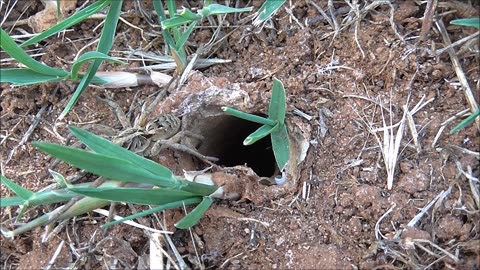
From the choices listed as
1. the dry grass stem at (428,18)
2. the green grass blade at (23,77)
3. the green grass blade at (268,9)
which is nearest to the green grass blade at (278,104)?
the green grass blade at (268,9)

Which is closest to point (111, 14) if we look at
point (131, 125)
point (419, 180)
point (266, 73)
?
point (131, 125)

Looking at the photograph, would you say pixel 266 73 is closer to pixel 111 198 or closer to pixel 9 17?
pixel 111 198

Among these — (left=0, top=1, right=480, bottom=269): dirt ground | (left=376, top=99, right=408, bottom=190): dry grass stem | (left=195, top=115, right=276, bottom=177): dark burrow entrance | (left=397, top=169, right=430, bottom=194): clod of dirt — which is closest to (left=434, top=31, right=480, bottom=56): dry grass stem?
(left=0, top=1, right=480, bottom=269): dirt ground

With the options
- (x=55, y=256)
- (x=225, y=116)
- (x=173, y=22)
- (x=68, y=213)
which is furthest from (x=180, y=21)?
(x=55, y=256)

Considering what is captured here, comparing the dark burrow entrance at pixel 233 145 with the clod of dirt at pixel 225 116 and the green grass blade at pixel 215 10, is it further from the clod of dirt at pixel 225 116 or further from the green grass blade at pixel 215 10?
the green grass blade at pixel 215 10

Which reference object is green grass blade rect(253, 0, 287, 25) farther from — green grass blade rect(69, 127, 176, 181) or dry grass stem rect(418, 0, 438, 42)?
green grass blade rect(69, 127, 176, 181)
